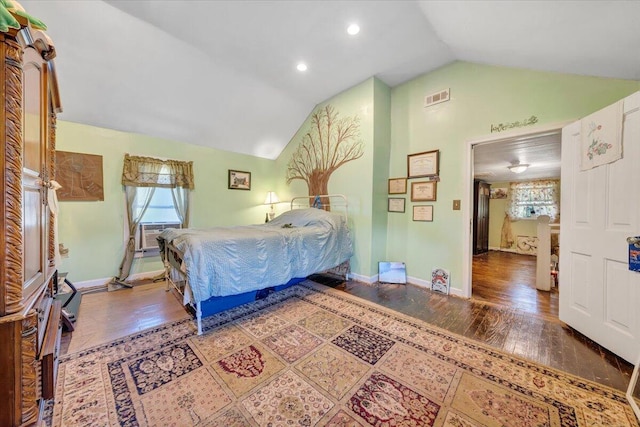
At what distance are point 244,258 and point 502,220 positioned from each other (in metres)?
7.81

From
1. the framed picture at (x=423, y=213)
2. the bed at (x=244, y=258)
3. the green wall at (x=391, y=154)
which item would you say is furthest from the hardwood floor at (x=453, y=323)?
the framed picture at (x=423, y=213)

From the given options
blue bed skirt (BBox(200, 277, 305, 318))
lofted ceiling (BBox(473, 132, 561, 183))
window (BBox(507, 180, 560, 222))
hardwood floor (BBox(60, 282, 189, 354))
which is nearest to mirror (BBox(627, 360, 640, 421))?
lofted ceiling (BBox(473, 132, 561, 183))

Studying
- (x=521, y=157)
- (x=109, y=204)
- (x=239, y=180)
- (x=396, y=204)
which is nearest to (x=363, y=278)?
(x=396, y=204)

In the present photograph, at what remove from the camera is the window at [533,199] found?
20.2ft

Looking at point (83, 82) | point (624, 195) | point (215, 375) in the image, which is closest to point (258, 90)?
point (83, 82)

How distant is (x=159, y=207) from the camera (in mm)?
3990

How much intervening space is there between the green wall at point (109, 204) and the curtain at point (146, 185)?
0.11m

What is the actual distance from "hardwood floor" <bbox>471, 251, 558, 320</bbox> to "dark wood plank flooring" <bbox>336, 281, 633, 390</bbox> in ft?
0.73

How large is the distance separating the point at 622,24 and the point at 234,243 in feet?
11.3

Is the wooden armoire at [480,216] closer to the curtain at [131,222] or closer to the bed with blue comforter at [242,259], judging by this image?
the bed with blue comforter at [242,259]

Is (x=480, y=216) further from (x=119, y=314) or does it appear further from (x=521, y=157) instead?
(x=119, y=314)

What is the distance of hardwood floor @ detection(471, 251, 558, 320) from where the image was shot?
2.73 meters

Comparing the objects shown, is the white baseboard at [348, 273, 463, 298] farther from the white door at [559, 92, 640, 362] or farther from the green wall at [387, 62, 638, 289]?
the white door at [559, 92, 640, 362]

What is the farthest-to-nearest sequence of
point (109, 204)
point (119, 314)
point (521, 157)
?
point (521, 157) → point (109, 204) → point (119, 314)
